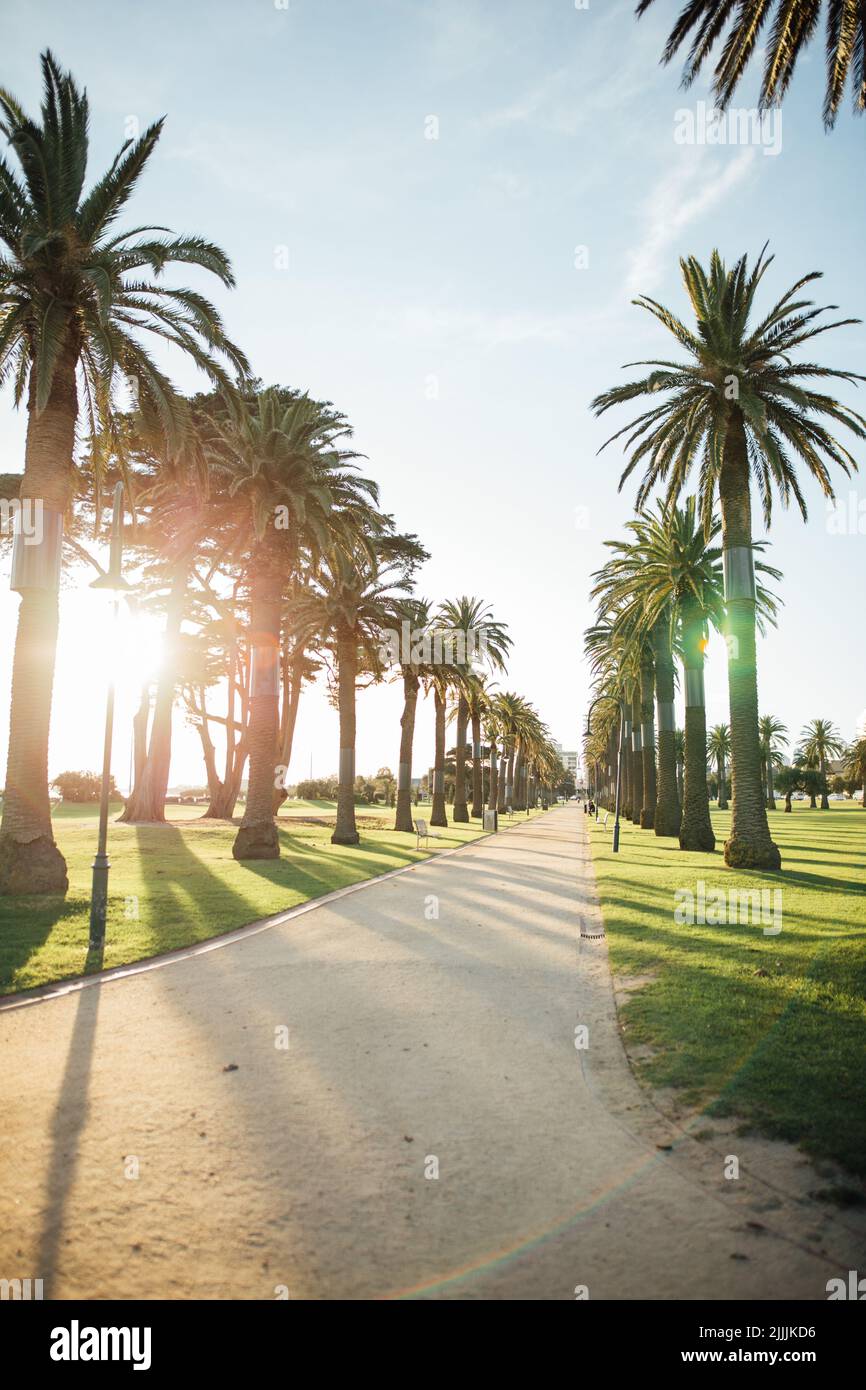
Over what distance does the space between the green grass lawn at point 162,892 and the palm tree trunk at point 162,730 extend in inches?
119

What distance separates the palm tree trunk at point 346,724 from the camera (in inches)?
1145

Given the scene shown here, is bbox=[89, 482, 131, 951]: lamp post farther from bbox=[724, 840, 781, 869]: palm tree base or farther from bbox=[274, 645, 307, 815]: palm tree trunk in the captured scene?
bbox=[274, 645, 307, 815]: palm tree trunk

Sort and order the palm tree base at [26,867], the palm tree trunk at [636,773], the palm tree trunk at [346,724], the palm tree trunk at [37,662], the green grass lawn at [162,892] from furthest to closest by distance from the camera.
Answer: the palm tree trunk at [636,773]
the palm tree trunk at [346,724]
the palm tree trunk at [37,662]
the palm tree base at [26,867]
the green grass lawn at [162,892]

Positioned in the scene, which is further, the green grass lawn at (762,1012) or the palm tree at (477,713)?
the palm tree at (477,713)

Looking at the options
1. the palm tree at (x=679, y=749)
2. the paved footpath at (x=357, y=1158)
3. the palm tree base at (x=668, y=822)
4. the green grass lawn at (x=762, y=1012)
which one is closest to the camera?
the paved footpath at (x=357, y=1158)

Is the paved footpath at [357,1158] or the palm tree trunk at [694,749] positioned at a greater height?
the palm tree trunk at [694,749]

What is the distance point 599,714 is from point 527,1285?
223 feet

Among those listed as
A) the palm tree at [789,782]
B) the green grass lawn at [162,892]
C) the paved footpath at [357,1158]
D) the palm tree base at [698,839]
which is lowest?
the paved footpath at [357,1158]

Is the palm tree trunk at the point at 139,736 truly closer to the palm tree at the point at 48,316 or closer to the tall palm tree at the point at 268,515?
the tall palm tree at the point at 268,515

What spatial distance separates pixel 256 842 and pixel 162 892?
649cm

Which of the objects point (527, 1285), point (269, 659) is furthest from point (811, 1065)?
point (269, 659)

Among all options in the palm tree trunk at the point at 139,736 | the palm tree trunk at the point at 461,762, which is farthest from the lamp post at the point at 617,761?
the palm tree trunk at the point at 139,736

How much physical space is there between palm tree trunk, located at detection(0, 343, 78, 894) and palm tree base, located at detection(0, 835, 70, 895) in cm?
1

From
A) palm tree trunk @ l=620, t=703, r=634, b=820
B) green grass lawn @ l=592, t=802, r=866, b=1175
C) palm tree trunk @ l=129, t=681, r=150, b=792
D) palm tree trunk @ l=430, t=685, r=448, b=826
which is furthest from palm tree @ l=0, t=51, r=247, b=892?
palm tree trunk @ l=620, t=703, r=634, b=820
